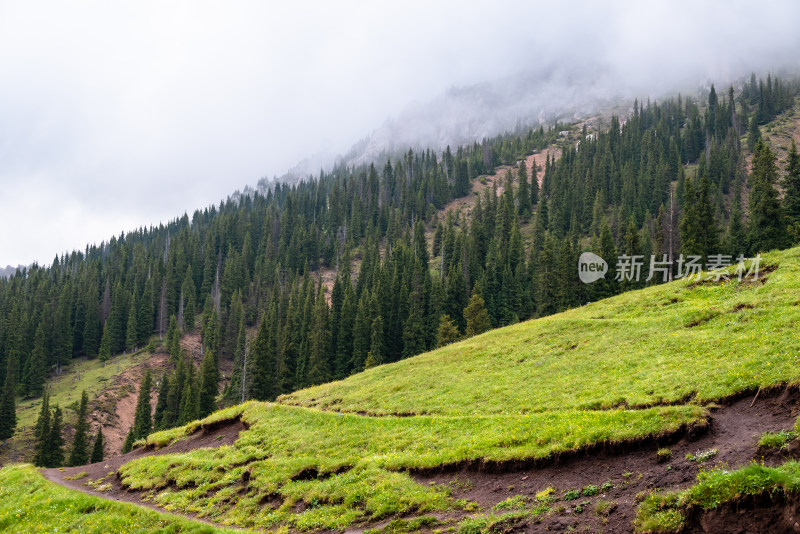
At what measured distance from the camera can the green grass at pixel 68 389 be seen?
82.4 m

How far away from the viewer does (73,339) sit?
128 meters

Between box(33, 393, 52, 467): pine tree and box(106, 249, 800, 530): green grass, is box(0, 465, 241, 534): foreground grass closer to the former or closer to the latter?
box(106, 249, 800, 530): green grass

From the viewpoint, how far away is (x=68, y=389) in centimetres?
10575

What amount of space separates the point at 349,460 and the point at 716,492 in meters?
16.1

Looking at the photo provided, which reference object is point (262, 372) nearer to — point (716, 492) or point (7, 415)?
point (7, 415)

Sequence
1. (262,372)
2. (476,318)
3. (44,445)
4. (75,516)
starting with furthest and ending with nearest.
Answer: (262,372) → (476,318) → (44,445) → (75,516)

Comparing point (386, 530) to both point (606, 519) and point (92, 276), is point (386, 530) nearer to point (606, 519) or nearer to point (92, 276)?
point (606, 519)

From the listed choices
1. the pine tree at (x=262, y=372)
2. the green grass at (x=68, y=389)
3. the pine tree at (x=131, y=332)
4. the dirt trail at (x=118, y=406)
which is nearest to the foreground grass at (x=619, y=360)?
the pine tree at (x=262, y=372)

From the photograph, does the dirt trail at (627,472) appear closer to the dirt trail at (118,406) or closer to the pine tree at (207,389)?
the pine tree at (207,389)

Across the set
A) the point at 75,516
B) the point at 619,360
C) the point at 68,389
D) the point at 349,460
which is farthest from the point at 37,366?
the point at 619,360

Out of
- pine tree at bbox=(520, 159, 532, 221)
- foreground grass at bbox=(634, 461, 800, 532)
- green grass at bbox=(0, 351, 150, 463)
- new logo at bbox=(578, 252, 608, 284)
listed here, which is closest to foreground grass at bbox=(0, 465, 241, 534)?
foreground grass at bbox=(634, 461, 800, 532)

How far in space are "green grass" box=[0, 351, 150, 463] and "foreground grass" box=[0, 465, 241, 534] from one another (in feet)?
230

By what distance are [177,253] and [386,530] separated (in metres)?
165

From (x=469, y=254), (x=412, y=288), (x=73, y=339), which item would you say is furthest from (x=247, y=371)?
(x=73, y=339)
